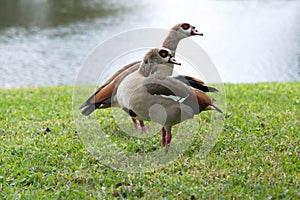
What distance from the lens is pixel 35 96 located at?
805 cm

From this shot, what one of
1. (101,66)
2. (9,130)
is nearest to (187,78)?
(101,66)

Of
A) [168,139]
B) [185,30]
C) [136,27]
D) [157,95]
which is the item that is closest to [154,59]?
[157,95]

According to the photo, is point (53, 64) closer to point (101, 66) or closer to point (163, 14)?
point (163, 14)

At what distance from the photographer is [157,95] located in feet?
13.7

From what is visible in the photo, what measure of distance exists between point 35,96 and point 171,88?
4444 millimetres

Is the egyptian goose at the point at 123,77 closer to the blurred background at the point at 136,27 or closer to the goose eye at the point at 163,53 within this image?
the goose eye at the point at 163,53

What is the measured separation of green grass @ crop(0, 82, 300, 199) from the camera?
12.5ft

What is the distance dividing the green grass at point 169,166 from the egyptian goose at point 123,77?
19.6 inches

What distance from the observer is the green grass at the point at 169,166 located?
3816 mm

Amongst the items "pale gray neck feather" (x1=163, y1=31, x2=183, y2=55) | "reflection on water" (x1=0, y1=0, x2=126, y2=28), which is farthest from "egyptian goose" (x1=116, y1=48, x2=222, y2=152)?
"reflection on water" (x1=0, y1=0, x2=126, y2=28)

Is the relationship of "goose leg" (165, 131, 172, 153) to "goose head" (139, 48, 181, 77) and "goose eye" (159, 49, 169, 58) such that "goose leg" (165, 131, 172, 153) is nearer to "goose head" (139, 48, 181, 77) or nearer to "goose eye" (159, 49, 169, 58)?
"goose head" (139, 48, 181, 77)

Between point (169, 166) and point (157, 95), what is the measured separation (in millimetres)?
700

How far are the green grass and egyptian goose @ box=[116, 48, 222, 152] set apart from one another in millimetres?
510

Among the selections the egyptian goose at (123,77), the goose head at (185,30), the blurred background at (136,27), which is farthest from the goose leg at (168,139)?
the blurred background at (136,27)
